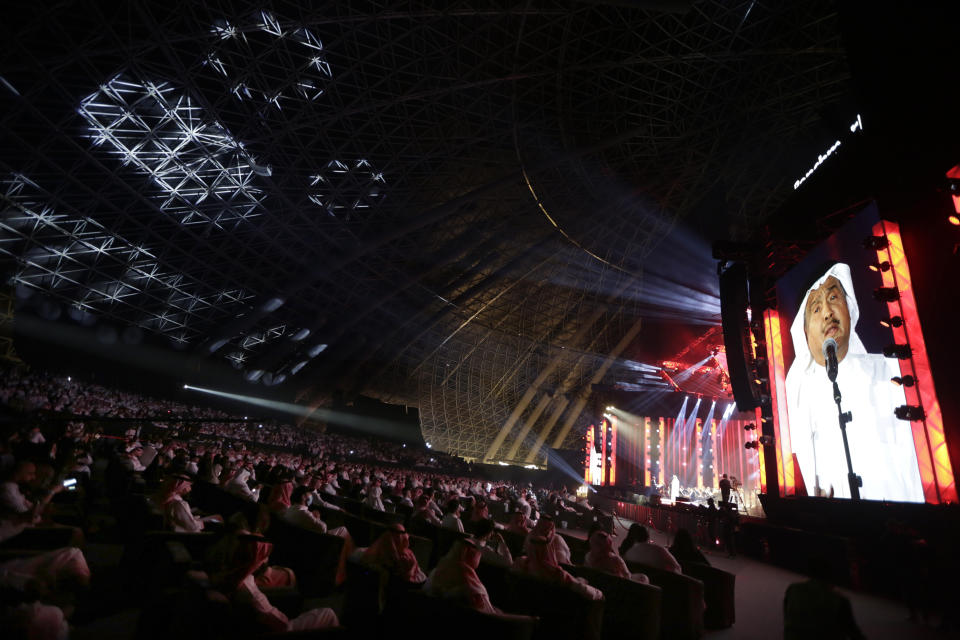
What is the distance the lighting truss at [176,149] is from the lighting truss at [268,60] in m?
2.53

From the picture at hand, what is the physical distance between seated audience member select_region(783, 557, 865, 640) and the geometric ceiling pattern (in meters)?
14.6

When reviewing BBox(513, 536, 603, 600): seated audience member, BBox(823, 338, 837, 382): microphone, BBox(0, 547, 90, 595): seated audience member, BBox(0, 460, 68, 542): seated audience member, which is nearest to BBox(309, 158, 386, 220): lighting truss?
BBox(823, 338, 837, 382): microphone

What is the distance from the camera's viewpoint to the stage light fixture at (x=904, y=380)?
9297 millimetres

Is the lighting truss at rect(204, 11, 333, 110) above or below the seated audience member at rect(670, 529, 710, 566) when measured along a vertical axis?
above

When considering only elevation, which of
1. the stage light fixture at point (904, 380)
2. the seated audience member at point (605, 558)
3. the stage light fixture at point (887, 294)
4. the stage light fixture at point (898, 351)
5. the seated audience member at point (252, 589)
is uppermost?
the stage light fixture at point (887, 294)

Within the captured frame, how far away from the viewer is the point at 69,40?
17.8m

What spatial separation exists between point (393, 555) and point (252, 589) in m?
1.53

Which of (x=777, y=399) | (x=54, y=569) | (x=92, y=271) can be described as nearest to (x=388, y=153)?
(x=777, y=399)

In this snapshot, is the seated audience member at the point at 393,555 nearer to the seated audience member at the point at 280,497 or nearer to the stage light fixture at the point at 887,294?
the seated audience member at the point at 280,497

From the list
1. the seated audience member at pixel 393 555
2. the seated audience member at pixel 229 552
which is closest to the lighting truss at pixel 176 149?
the seated audience member at pixel 229 552

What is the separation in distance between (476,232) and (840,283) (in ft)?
72.1

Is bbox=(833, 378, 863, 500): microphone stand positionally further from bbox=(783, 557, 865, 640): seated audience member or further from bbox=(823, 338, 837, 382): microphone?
bbox=(783, 557, 865, 640): seated audience member

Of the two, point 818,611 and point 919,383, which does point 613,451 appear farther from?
point 818,611

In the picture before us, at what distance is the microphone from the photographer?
11.4 m
